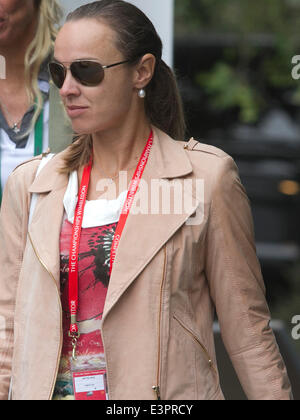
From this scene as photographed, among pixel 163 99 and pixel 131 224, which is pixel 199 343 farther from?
pixel 163 99

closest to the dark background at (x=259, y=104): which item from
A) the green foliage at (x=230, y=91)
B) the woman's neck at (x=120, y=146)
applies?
the green foliage at (x=230, y=91)

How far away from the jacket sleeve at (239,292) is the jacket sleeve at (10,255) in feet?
2.11

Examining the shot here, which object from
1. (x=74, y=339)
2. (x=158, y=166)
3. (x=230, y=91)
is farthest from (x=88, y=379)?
(x=230, y=91)

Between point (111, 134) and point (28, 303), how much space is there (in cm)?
62

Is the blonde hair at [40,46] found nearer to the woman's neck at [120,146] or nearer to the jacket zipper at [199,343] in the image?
the woman's neck at [120,146]

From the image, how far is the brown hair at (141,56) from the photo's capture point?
271 centimetres

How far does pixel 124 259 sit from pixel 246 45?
774 cm

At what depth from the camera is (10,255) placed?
2844 millimetres

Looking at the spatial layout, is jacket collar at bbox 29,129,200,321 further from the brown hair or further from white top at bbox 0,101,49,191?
white top at bbox 0,101,49,191

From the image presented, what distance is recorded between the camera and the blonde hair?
3.46 m

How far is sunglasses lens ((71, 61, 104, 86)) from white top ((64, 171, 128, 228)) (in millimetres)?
372

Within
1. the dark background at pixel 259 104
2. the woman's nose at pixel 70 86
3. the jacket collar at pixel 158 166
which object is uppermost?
the woman's nose at pixel 70 86
